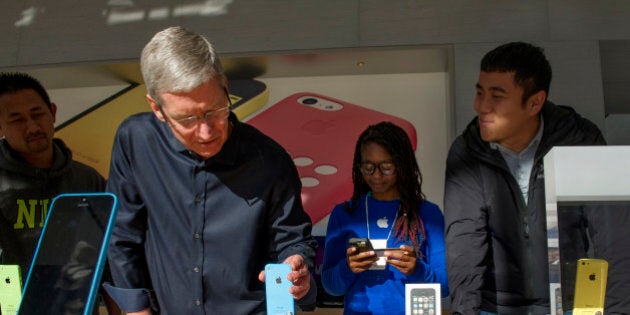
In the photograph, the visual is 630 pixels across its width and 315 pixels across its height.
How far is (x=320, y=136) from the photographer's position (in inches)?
160

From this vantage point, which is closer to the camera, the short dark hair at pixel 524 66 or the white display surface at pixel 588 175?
the white display surface at pixel 588 175

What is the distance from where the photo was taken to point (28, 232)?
2418 millimetres

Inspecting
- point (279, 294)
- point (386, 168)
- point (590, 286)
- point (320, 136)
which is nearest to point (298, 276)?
point (279, 294)

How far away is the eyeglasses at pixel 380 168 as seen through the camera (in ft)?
9.55

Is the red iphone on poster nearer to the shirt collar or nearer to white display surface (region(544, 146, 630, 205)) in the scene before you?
the shirt collar

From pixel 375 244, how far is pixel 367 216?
19 cm

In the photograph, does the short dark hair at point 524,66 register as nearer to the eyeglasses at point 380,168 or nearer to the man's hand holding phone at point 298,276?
the eyeglasses at point 380,168

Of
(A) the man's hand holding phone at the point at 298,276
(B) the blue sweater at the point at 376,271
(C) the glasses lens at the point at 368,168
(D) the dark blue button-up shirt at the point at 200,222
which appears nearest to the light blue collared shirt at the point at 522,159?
(B) the blue sweater at the point at 376,271

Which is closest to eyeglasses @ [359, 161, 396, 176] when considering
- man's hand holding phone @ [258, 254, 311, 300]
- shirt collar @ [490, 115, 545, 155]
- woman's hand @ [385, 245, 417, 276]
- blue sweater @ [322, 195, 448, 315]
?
blue sweater @ [322, 195, 448, 315]

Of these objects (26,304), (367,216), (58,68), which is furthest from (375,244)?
(58,68)

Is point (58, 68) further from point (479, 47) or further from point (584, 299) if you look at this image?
point (584, 299)

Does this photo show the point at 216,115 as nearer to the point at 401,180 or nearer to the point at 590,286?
the point at 590,286

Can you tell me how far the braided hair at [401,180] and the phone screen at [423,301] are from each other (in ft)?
1.89

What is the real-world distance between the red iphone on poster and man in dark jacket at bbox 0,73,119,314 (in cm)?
139
